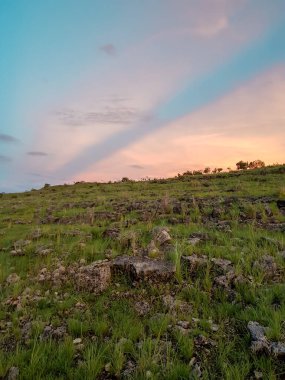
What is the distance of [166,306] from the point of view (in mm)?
6469

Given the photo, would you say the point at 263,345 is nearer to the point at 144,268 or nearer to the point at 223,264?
the point at 223,264

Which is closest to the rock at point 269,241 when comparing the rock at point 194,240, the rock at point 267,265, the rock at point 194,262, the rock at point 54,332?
the rock at point 267,265

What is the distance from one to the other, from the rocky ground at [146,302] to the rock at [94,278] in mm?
21

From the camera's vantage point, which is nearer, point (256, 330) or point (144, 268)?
point (256, 330)

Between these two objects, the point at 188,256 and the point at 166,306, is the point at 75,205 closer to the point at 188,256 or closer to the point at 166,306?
the point at 188,256

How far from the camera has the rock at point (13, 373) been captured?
4.96 meters

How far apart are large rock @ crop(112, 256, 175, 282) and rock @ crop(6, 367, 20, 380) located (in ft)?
9.69

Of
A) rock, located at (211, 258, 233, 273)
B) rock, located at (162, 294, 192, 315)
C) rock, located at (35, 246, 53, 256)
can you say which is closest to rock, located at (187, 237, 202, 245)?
rock, located at (211, 258, 233, 273)

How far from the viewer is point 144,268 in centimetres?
760

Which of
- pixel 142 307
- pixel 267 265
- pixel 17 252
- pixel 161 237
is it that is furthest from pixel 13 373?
pixel 17 252

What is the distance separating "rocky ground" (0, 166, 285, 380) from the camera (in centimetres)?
508

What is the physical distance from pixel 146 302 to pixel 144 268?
0.95 metres

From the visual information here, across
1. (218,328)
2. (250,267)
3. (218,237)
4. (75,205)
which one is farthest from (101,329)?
(75,205)

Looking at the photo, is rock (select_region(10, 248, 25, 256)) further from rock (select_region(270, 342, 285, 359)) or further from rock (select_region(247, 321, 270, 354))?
rock (select_region(270, 342, 285, 359))
